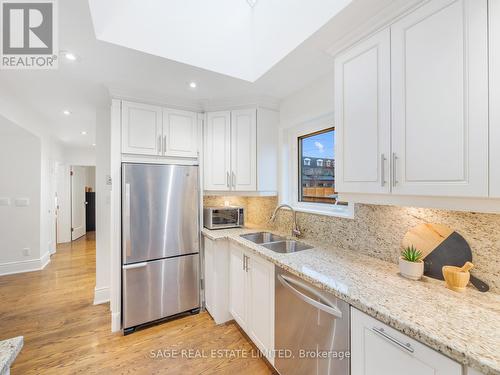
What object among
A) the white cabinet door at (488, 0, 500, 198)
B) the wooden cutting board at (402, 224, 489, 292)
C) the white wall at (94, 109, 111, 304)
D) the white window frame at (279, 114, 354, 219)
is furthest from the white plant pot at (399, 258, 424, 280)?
the white wall at (94, 109, 111, 304)

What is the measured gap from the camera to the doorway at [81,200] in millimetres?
5763

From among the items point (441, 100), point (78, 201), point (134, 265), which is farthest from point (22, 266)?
point (441, 100)

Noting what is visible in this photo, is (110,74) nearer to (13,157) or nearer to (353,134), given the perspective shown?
(353,134)

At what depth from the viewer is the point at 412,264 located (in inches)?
48.1

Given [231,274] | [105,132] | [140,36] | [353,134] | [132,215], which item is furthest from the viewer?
[105,132]

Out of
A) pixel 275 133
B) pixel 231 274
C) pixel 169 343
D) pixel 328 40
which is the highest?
pixel 328 40

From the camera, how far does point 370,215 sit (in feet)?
5.34

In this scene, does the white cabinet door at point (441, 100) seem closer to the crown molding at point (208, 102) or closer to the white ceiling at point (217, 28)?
the white ceiling at point (217, 28)

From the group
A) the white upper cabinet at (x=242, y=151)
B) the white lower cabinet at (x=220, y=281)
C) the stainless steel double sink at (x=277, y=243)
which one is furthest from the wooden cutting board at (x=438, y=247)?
the white lower cabinet at (x=220, y=281)

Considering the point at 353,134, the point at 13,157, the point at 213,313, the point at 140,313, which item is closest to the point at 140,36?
the point at 353,134

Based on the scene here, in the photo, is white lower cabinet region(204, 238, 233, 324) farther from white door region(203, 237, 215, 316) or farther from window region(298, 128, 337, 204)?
window region(298, 128, 337, 204)

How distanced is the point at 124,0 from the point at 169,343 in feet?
8.91

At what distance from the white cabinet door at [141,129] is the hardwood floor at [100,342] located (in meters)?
1.78

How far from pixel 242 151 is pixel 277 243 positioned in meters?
1.07
